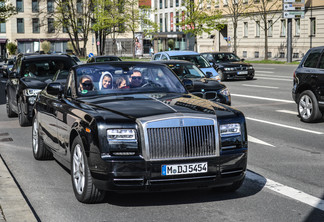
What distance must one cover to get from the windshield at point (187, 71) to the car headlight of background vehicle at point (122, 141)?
9250mm

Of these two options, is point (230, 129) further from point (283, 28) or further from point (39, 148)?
point (283, 28)

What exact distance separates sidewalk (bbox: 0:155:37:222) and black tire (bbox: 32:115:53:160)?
137 centimetres

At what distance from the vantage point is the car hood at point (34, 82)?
1302 centimetres

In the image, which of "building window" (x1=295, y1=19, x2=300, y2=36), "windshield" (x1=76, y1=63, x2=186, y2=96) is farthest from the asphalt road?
"building window" (x1=295, y1=19, x2=300, y2=36)

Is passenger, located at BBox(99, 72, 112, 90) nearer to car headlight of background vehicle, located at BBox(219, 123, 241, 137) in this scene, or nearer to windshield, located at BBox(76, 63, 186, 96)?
windshield, located at BBox(76, 63, 186, 96)

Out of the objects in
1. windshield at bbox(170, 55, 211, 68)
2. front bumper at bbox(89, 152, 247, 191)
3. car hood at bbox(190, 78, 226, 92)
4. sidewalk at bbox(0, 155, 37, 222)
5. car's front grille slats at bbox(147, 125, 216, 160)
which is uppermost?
windshield at bbox(170, 55, 211, 68)

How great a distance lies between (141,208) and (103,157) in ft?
2.38

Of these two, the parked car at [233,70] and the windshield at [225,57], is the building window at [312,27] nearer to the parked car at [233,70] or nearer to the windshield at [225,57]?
the windshield at [225,57]

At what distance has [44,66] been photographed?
47.2ft

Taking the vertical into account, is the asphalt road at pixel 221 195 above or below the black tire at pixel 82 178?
below

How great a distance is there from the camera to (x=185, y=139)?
5.66 m

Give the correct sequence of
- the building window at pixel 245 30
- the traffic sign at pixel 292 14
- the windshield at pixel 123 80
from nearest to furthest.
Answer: the windshield at pixel 123 80 → the traffic sign at pixel 292 14 → the building window at pixel 245 30

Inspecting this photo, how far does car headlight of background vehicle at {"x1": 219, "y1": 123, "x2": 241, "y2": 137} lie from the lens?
584 cm

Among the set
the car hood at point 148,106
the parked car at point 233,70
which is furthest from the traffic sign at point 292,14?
the car hood at point 148,106
